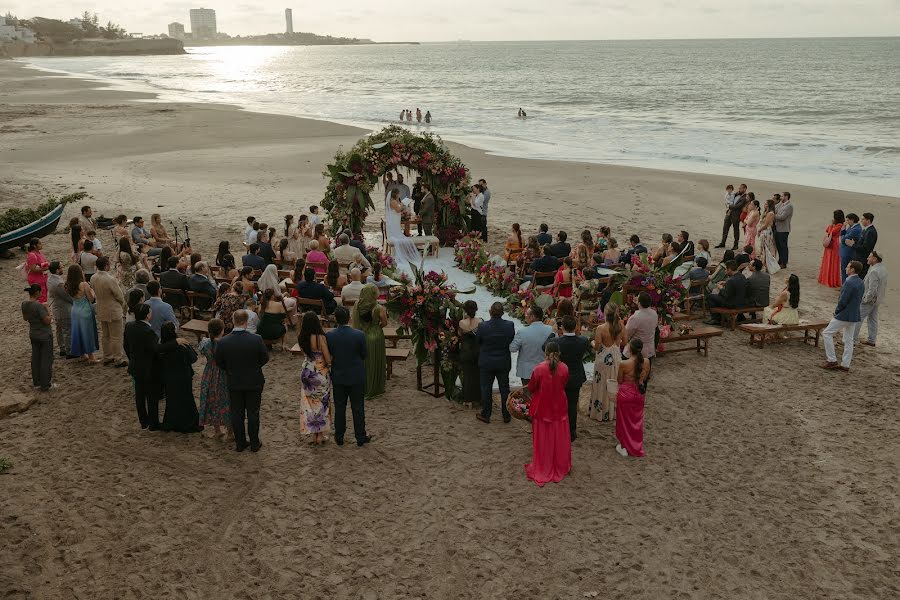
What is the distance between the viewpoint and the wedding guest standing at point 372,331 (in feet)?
29.8

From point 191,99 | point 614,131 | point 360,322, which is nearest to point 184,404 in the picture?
point 360,322

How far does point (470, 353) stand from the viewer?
905 cm

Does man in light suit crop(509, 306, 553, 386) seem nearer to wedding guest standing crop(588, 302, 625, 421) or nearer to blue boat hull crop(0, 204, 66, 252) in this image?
wedding guest standing crop(588, 302, 625, 421)

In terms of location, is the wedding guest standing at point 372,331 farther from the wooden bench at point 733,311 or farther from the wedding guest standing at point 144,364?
the wooden bench at point 733,311

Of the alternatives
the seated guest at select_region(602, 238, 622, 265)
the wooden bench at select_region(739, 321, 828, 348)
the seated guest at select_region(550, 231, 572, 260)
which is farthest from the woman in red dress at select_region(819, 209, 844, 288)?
the seated guest at select_region(550, 231, 572, 260)

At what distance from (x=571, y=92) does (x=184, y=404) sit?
7434 cm

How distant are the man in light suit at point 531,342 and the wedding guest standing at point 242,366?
2875 millimetres

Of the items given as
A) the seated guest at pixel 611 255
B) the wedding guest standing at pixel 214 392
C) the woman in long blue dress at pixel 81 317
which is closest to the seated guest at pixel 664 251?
the seated guest at pixel 611 255

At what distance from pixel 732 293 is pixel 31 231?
15.2 metres

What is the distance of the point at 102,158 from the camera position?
30719 millimetres

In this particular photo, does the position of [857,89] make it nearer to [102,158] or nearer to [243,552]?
[102,158]

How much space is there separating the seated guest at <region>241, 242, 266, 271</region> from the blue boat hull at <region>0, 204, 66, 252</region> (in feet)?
24.7

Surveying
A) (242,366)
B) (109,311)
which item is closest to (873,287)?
(242,366)

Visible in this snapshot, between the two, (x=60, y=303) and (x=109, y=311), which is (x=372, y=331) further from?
(x=60, y=303)
